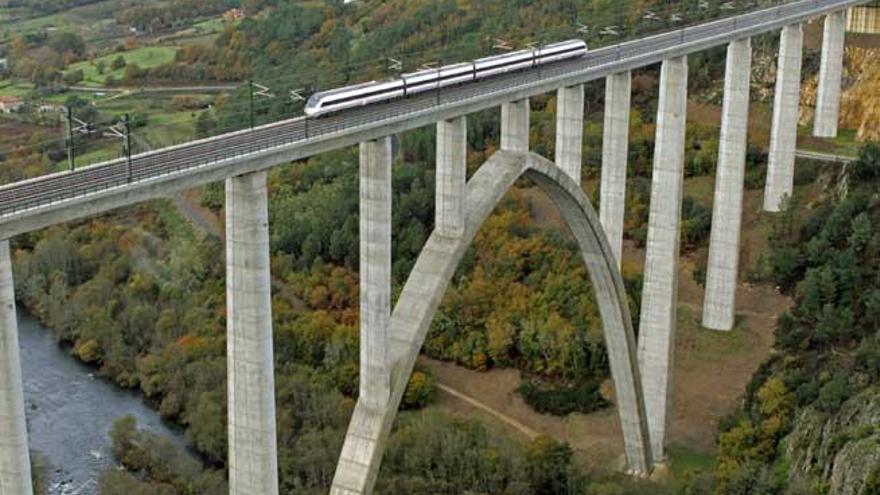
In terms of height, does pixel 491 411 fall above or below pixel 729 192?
below

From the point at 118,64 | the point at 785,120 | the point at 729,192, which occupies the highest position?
the point at 785,120

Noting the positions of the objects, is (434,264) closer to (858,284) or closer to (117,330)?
(858,284)

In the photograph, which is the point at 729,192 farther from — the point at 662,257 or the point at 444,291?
the point at 444,291

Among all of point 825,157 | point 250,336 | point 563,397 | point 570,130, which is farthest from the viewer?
→ point 825,157

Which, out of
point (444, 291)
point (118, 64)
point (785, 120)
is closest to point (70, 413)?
point (444, 291)

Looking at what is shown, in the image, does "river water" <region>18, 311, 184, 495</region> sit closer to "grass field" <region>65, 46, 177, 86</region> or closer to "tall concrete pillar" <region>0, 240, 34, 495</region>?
"tall concrete pillar" <region>0, 240, 34, 495</region>

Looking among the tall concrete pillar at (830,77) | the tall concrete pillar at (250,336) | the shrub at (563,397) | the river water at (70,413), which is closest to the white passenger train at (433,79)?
the tall concrete pillar at (250,336)

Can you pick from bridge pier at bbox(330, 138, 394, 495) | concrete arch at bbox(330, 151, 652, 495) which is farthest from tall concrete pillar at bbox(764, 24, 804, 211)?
bridge pier at bbox(330, 138, 394, 495)
